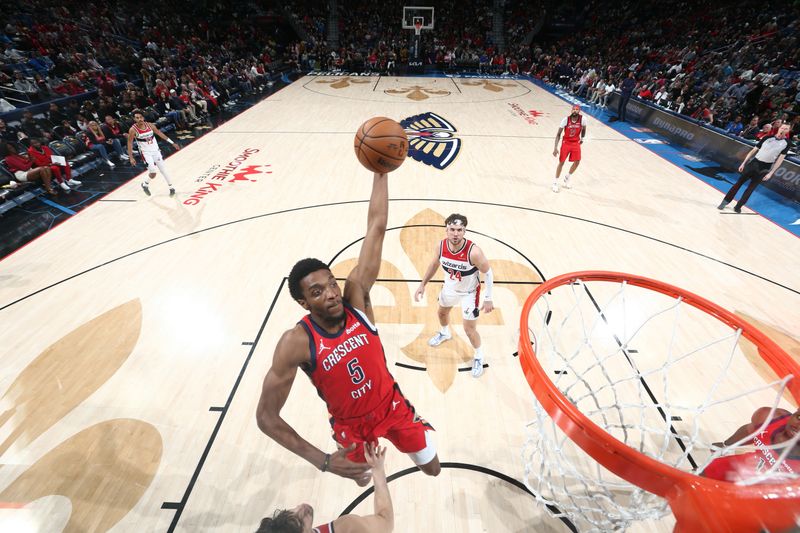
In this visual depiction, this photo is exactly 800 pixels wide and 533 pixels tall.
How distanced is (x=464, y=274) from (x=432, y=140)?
8.26 metres

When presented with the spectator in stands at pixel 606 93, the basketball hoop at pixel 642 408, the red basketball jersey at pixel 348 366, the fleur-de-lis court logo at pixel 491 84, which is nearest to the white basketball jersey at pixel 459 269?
the basketball hoop at pixel 642 408

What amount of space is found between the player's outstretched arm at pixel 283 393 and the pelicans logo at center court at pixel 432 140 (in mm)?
7539

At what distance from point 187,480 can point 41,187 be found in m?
8.16

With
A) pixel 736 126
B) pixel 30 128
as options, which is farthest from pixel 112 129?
pixel 736 126

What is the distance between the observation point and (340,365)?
6.82ft

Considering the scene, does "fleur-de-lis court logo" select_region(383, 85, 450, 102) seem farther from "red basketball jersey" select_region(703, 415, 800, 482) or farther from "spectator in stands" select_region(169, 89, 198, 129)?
"red basketball jersey" select_region(703, 415, 800, 482)

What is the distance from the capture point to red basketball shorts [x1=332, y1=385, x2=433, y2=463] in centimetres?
235

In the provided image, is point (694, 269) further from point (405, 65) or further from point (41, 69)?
point (405, 65)

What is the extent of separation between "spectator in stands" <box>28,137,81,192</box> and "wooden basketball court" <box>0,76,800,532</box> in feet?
3.82

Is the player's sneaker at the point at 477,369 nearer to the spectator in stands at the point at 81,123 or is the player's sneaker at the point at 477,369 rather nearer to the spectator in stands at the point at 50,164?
the spectator in stands at the point at 50,164

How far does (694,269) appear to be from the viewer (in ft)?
18.8

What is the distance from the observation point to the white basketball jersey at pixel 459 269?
3.61 metres

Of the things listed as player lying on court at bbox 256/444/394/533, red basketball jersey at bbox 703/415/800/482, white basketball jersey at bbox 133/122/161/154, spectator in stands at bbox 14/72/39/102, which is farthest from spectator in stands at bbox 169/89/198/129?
red basketball jersey at bbox 703/415/800/482

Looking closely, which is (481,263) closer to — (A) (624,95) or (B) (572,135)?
(B) (572,135)
